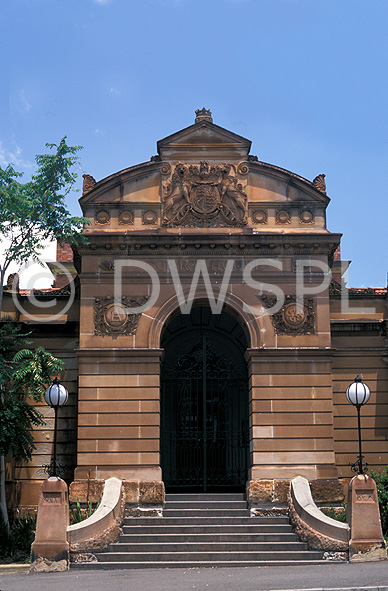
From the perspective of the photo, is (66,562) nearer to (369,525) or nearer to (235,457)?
(369,525)

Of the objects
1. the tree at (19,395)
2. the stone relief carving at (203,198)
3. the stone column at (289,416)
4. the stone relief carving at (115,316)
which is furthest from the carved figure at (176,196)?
the tree at (19,395)

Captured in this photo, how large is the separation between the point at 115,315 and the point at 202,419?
472cm

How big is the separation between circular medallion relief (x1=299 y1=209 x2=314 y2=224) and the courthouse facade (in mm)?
33

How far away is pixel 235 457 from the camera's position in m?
23.1

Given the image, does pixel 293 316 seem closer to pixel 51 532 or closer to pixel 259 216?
pixel 259 216

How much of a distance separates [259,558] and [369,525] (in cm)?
244

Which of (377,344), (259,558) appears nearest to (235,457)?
(377,344)

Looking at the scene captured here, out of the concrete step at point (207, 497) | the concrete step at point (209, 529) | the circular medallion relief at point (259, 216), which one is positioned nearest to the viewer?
the concrete step at point (209, 529)

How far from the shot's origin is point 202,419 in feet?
74.4

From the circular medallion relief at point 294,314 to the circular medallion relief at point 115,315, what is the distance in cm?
432

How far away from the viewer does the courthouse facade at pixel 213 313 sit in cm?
1942

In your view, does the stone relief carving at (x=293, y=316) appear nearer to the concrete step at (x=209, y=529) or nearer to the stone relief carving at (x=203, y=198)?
the stone relief carving at (x=203, y=198)

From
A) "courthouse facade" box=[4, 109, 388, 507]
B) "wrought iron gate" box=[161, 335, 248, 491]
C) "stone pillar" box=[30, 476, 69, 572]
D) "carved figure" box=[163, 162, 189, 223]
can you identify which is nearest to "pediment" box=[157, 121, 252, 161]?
"courthouse facade" box=[4, 109, 388, 507]

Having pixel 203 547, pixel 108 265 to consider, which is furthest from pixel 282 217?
pixel 203 547
